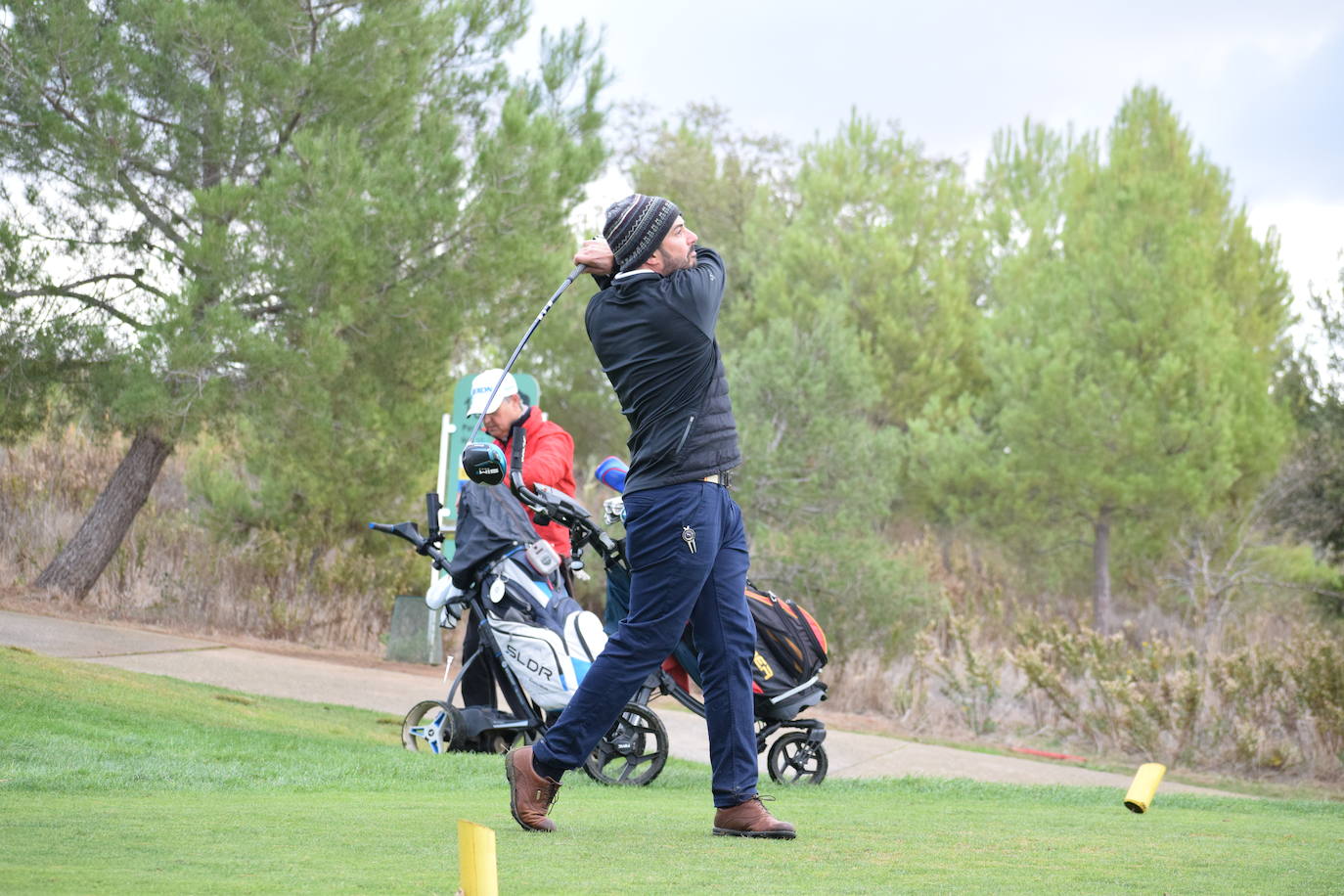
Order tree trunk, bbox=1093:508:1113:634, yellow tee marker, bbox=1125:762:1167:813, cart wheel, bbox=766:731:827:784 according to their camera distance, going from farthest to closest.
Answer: tree trunk, bbox=1093:508:1113:634 < cart wheel, bbox=766:731:827:784 < yellow tee marker, bbox=1125:762:1167:813

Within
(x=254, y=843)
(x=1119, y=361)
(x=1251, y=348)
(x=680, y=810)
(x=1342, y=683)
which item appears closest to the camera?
(x=254, y=843)

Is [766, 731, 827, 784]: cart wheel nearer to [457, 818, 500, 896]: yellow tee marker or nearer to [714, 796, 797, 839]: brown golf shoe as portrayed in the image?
[714, 796, 797, 839]: brown golf shoe

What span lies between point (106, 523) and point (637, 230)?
1086 cm

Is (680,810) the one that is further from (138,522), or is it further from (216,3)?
(138,522)

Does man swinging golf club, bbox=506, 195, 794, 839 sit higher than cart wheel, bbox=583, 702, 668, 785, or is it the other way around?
man swinging golf club, bbox=506, 195, 794, 839

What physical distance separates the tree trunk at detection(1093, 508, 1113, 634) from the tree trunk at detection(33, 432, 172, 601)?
1578 centimetres

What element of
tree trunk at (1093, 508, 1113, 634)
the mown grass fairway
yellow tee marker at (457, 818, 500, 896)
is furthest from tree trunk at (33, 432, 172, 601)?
tree trunk at (1093, 508, 1113, 634)

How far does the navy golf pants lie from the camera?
175 inches

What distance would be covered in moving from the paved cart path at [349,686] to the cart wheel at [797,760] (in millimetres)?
1196

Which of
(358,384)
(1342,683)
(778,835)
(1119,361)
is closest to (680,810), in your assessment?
(778,835)

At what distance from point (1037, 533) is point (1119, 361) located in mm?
3540

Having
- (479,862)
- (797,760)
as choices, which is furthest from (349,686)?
(479,862)

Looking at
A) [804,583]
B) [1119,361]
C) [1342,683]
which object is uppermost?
[1119,361]

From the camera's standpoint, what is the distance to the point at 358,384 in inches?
541
